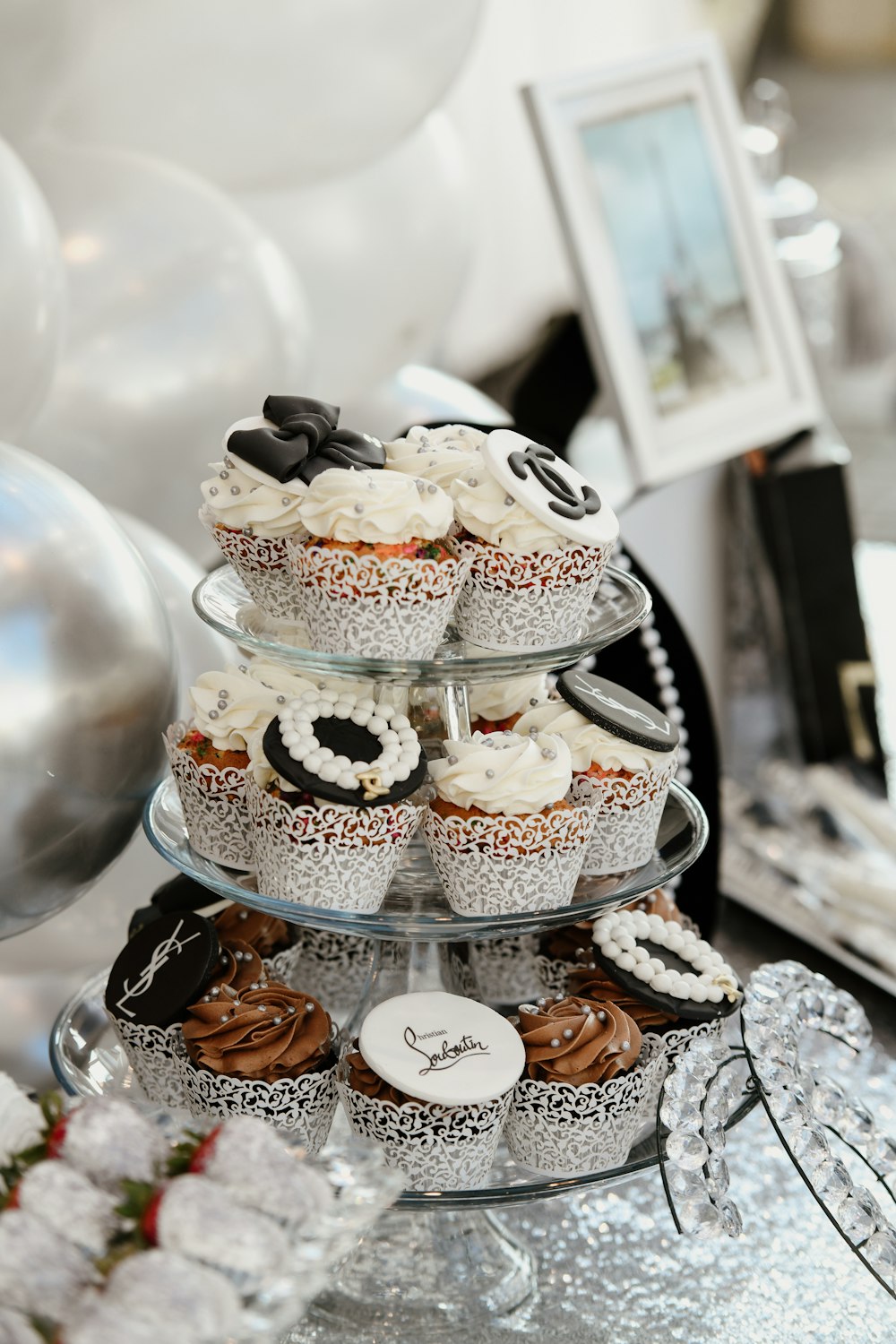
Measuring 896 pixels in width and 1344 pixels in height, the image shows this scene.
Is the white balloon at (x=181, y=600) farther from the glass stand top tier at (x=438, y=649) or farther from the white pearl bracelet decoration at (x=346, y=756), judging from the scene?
the white pearl bracelet decoration at (x=346, y=756)

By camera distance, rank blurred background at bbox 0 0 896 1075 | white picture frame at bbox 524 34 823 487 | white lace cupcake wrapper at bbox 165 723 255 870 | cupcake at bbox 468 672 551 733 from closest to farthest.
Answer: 1. white lace cupcake wrapper at bbox 165 723 255 870
2. cupcake at bbox 468 672 551 733
3. blurred background at bbox 0 0 896 1075
4. white picture frame at bbox 524 34 823 487

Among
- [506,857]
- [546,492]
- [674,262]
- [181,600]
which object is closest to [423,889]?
[506,857]

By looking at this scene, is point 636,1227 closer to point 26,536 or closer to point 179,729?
point 179,729

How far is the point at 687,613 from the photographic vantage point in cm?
233

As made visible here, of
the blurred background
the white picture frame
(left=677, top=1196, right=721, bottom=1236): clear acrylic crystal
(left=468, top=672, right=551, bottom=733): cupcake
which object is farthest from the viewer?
the white picture frame

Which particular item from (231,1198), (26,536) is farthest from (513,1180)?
(26,536)

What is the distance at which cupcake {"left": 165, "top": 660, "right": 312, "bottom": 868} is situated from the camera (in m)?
1.05

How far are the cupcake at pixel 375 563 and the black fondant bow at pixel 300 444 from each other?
27 millimetres

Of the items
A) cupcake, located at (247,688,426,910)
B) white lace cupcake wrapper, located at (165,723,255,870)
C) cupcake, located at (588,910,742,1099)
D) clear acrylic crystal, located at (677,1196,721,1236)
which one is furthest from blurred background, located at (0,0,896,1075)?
clear acrylic crystal, located at (677,1196,721,1236)

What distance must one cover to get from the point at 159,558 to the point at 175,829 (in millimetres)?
349

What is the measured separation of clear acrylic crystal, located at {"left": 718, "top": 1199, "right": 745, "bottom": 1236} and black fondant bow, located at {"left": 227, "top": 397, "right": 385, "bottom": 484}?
1.89 ft

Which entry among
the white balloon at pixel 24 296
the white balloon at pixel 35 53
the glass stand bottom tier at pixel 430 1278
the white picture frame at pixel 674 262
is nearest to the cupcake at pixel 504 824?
the glass stand bottom tier at pixel 430 1278

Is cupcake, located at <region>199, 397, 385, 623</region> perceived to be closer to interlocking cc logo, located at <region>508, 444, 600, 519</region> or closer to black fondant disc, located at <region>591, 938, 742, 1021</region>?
interlocking cc logo, located at <region>508, 444, 600, 519</region>

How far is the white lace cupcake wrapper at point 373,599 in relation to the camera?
3.15 feet
